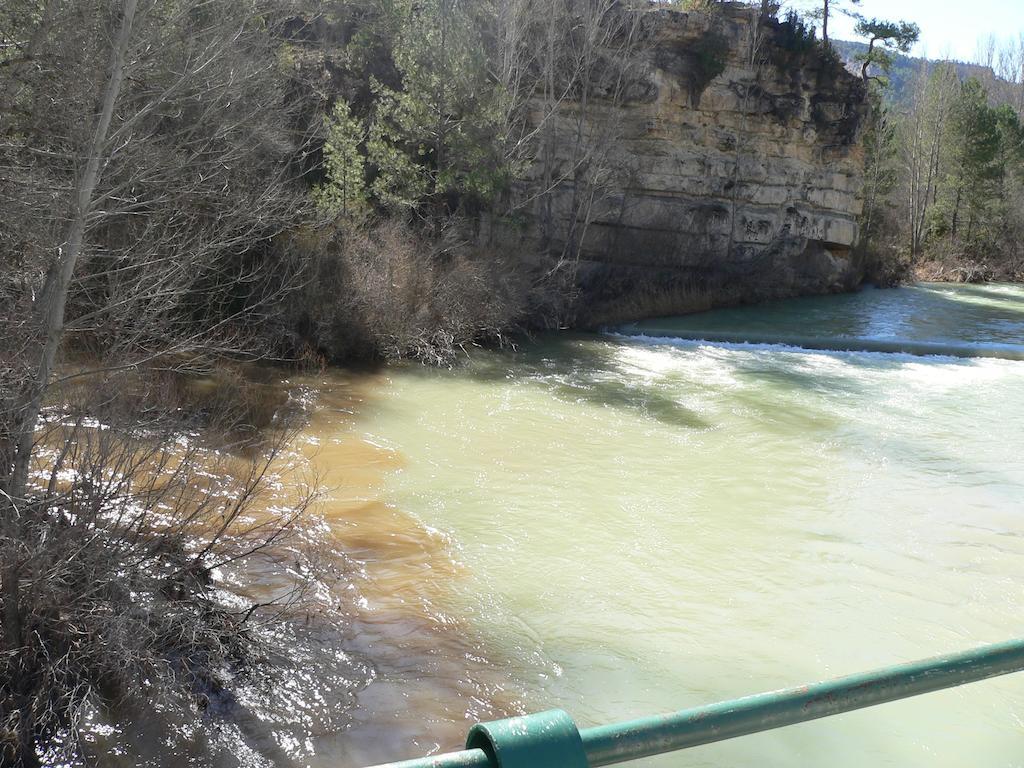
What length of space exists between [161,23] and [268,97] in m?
5.56

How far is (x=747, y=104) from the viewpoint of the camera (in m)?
28.0

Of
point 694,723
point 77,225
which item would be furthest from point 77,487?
point 694,723

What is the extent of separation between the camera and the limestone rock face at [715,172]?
981 inches

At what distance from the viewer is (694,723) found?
128 centimetres

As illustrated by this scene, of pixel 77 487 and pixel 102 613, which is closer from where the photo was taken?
pixel 102 613

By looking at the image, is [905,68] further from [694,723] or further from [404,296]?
[694,723]

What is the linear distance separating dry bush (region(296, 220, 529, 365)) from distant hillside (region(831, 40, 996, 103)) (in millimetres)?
22948

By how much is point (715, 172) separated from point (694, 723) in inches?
1112

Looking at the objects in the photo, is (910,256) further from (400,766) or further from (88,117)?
(400,766)

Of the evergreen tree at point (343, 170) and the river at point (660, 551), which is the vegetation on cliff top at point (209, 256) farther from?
the river at point (660, 551)

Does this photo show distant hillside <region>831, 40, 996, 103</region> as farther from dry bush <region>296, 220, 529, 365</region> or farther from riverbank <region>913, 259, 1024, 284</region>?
dry bush <region>296, 220, 529, 365</region>

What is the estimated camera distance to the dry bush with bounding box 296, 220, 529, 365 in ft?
50.4

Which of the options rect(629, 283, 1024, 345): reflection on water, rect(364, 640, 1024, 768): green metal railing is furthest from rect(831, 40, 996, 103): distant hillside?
rect(364, 640, 1024, 768): green metal railing

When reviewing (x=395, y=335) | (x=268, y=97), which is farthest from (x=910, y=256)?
(x=268, y=97)
